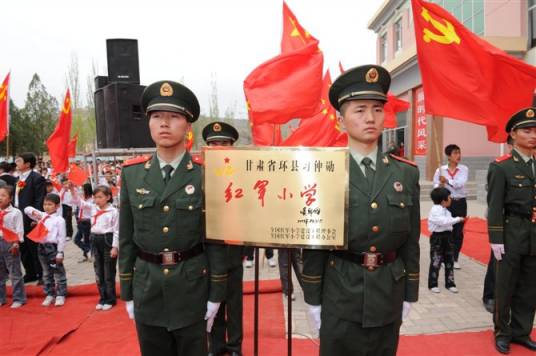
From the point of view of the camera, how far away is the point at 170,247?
7.25 ft

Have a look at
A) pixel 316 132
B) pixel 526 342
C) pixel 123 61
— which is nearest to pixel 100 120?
pixel 123 61

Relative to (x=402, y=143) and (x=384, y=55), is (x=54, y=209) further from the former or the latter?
(x=384, y=55)

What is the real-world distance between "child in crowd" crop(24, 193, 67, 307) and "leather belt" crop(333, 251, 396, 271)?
162 inches

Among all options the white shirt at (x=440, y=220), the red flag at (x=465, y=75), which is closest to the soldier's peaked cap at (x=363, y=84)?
the red flag at (x=465, y=75)

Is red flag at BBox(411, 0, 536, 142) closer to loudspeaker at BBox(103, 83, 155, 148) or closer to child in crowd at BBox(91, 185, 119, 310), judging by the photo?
child in crowd at BBox(91, 185, 119, 310)

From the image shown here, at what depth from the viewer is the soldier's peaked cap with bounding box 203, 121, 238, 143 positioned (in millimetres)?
4559

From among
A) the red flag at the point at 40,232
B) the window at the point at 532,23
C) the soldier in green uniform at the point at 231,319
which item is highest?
the window at the point at 532,23

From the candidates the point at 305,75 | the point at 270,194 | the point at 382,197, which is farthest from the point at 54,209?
the point at 382,197

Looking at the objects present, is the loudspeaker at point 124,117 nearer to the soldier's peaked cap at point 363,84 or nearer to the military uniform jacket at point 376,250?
the soldier's peaked cap at point 363,84

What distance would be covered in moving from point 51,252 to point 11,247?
1.65 ft

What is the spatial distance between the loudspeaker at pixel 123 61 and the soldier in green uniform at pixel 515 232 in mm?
4983

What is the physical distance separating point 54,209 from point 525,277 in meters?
5.51

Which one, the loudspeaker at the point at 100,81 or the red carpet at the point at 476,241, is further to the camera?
the red carpet at the point at 476,241

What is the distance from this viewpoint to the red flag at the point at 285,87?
3947mm
